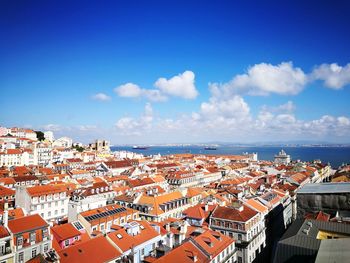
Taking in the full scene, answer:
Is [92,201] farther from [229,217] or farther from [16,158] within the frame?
[16,158]

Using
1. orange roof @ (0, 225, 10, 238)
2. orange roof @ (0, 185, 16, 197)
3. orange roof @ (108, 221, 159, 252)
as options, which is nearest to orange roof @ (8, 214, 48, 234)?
orange roof @ (0, 225, 10, 238)

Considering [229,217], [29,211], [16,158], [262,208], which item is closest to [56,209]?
[29,211]

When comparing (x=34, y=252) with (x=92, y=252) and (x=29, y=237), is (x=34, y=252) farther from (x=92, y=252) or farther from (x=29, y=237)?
(x=92, y=252)

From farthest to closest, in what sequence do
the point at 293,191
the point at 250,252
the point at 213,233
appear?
the point at 293,191
the point at 250,252
the point at 213,233

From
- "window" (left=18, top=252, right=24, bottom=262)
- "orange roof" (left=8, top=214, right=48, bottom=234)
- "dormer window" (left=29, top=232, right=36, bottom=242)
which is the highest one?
"orange roof" (left=8, top=214, right=48, bottom=234)

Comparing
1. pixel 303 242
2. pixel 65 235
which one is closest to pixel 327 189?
pixel 303 242

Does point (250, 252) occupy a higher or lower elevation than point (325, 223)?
lower

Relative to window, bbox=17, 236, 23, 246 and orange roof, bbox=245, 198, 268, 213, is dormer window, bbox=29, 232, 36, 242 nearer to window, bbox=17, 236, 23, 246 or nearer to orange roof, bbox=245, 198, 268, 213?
window, bbox=17, 236, 23, 246
